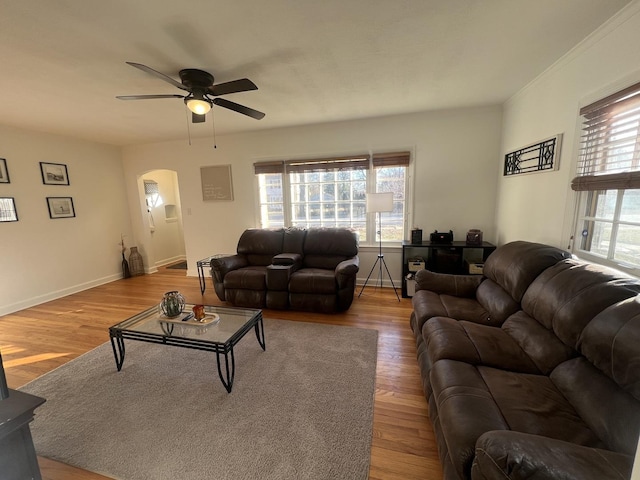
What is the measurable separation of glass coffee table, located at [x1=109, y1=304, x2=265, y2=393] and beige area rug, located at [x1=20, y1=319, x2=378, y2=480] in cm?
20

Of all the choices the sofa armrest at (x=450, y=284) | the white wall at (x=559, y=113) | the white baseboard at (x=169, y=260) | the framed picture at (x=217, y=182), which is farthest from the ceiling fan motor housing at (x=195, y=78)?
the white baseboard at (x=169, y=260)

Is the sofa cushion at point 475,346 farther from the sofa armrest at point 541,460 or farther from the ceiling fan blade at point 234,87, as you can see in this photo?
the ceiling fan blade at point 234,87

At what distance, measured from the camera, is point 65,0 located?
142 centimetres

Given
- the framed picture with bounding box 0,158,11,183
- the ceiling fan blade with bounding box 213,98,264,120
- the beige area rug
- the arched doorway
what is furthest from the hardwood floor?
the ceiling fan blade with bounding box 213,98,264,120

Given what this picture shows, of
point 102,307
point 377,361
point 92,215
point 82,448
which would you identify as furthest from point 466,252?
point 92,215

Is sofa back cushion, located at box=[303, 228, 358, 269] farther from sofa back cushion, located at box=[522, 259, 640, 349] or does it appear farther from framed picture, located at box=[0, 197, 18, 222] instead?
framed picture, located at box=[0, 197, 18, 222]

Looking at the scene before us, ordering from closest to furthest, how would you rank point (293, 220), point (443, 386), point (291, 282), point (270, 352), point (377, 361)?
point (443, 386) < point (377, 361) < point (270, 352) < point (291, 282) < point (293, 220)

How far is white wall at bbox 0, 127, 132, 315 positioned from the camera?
3631 mm

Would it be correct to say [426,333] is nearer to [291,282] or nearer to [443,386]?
[443,386]

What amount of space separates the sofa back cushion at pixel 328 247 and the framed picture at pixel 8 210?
404 centimetres

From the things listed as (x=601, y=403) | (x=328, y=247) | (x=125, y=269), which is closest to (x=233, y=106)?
(x=328, y=247)

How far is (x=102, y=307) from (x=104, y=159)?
2.78 metres

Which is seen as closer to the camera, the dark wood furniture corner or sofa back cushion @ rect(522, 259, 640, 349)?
the dark wood furniture corner

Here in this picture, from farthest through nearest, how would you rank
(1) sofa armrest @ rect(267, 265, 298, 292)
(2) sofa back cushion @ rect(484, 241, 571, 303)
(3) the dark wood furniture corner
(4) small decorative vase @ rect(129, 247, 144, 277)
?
(4) small decorative vase @ rect(129, 247, 144, 277)
(1) sofa armrest @ rect(267, 265, 298, 292)
(2) sofa back cushion @ rect(484, 241, 571, 303)
(3) the dark wood furniture corner
